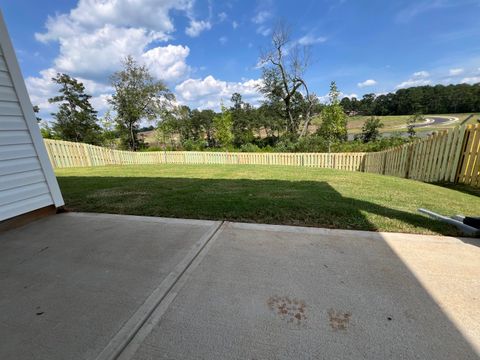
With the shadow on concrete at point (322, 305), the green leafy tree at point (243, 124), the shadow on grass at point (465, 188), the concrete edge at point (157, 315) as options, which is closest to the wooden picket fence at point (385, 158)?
the shadow on grass at point (465, 188)

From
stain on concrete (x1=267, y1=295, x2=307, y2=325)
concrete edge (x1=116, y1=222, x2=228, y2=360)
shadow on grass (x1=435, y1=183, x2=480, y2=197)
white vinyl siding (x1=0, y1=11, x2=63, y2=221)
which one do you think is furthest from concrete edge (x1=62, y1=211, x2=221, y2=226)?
shadow on grass (x1=435, y1=183, x2=480, y2=197)

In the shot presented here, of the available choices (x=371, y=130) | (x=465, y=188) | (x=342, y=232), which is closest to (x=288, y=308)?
(x=342, y=232)

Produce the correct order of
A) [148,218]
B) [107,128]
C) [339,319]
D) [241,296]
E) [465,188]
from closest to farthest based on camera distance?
1. [339,319]
2. [241,296]
3. [148,218]
4. [465,188]
5. [107,128]

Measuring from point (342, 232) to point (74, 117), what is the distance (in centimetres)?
2391

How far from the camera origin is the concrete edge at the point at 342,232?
86.4 inches

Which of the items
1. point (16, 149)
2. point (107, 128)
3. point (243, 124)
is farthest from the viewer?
point (243, 124)

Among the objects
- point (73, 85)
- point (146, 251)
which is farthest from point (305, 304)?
point (73, 85)

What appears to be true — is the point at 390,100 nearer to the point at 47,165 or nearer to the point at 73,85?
the point at 73,85

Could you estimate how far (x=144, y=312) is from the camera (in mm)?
1346

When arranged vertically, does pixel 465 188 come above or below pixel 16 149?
below

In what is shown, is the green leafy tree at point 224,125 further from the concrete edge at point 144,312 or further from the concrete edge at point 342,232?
the concrete edge at point 144,312

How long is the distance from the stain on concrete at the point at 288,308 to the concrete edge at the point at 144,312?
2.45 feet

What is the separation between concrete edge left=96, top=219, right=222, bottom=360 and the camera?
111 centimetres

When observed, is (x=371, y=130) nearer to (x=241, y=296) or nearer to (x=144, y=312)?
(x=241, y=296)
